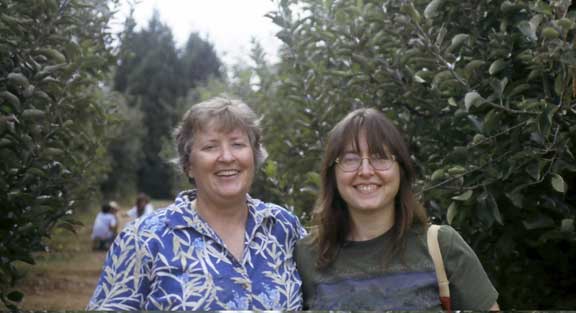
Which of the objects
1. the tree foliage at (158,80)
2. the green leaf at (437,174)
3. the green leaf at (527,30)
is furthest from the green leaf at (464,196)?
the tree foliage at (158,80)

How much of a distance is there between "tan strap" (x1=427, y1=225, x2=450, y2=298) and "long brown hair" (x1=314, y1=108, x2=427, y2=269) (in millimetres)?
98

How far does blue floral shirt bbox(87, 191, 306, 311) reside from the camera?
2283 millimetres

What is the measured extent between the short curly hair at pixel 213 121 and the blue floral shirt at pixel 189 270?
200 millimetres

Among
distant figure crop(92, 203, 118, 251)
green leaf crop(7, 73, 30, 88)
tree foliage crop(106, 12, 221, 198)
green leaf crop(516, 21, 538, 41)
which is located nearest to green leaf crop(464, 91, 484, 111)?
green leaf crop(516, 21, 538, 41)

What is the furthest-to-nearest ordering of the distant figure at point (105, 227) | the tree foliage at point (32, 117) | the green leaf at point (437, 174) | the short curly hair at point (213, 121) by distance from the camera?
the distant figure at point (105, 227) → the tree foliage at point (32, 117) → the green leaf at point (437, 174) → the short curly hair at point (213, 121)

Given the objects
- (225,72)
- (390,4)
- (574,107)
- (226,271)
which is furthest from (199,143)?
(225,72)

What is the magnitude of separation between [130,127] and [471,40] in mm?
18367

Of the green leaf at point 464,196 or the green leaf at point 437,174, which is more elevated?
the green leaf at point 437,174

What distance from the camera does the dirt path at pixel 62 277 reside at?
8.23 meters

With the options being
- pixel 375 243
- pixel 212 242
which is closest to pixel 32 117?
pixel 212 242

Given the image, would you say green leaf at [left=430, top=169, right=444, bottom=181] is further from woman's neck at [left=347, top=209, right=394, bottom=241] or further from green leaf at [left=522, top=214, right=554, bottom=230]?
→ woman's neck at [left=347, top=209, right=394, bottom=241]

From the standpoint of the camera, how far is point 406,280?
234 cm

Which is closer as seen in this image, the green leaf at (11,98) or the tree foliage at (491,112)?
the tree foliage at (491,112)

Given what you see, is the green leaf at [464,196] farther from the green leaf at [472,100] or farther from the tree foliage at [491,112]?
the green leaf at [472,100]
